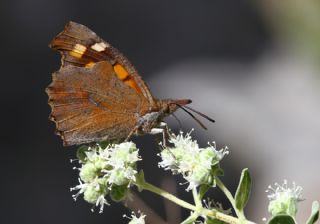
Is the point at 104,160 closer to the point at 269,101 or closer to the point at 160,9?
the point at 269,101

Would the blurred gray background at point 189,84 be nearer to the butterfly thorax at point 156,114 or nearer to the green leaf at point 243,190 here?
the butterfly thorax at point 156,114

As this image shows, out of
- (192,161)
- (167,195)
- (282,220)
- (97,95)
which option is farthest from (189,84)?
(282,220)

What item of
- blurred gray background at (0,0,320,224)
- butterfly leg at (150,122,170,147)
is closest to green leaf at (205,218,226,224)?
butterfly leg at (150,122,170,147)

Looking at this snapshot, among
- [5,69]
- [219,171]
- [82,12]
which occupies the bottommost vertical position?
[5,69]

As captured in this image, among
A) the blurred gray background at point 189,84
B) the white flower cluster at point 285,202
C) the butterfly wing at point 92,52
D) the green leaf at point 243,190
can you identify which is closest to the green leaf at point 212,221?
the green leaf at point 243,190

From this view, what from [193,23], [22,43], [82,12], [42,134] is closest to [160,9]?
[193,23]

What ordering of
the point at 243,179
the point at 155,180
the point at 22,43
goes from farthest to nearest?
the point at 22,43
the point at 155,180
the point at 243,179

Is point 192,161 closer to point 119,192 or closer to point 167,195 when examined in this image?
point 167,195

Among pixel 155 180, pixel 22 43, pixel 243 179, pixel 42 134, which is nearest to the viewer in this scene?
pixel 243 179
